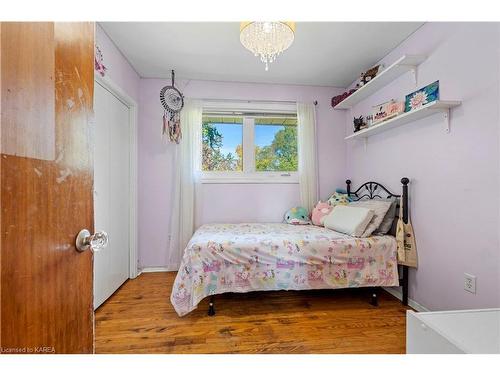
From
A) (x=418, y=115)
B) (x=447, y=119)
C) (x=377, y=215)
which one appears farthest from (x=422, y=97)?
(x=377, y=215)

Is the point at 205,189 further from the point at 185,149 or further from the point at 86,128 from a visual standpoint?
the point at 86,128

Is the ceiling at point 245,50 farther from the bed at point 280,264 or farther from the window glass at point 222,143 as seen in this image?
the bed at point 280,264

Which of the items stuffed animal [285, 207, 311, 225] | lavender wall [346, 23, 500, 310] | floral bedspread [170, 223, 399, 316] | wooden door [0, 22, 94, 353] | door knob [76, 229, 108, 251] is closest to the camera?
wooden door [0, 22, 94, 353]

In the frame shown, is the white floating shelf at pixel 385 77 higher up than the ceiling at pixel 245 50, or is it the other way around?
the ceiling at pixel 245 50

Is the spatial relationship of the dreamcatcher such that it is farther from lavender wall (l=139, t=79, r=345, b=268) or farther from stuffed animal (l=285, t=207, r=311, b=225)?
stuffed animal (l=285, t=207, r=311, b=225)

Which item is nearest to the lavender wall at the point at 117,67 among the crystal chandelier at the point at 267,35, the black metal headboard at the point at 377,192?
the crystal chandelier at the point at 267,35

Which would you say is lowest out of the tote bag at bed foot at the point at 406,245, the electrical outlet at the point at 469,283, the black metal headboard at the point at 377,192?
the electrical outlet at the point at 469,283

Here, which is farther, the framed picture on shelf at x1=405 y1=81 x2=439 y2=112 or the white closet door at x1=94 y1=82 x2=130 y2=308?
the white closet door at x1=94 y1=82 x2=130 y2=308

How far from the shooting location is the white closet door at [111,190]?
2096 mm

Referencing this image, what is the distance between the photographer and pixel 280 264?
6.51 feet

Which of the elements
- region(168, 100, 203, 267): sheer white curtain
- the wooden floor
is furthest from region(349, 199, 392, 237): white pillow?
region(168, 100, 203, 267): sheer white curtain

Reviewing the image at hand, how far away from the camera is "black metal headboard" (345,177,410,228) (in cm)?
210

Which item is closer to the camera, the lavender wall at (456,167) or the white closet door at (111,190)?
the lavender wall at (456,167)

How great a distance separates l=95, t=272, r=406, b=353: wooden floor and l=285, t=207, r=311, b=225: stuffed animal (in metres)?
0.83
